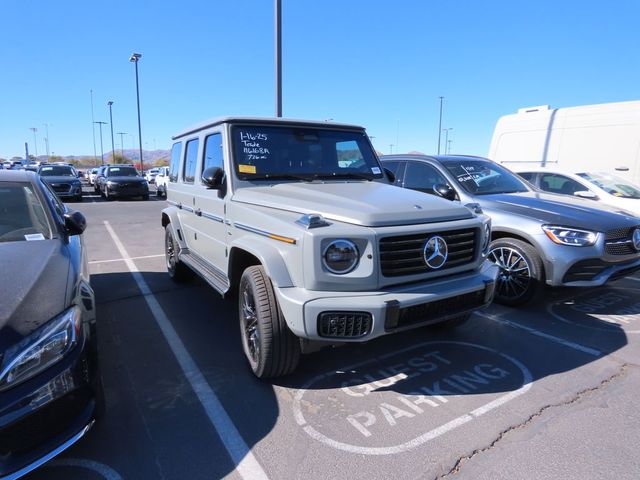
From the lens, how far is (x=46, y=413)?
200 centimetres

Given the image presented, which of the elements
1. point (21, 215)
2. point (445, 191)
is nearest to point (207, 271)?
point (21, 215)

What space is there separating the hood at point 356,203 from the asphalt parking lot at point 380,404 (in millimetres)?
1298

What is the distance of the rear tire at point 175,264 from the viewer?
5828mm

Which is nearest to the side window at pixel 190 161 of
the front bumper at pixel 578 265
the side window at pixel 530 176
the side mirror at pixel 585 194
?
the front bumper at pixel 578 265

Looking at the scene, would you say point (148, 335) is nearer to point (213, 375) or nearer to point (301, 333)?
point (213, 375)

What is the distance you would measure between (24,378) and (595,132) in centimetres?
1142

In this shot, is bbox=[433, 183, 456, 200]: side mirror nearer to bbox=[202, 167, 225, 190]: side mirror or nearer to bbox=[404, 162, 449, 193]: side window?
bbox=[404, 162, 449, 193]: side window

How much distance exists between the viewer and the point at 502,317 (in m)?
4.60

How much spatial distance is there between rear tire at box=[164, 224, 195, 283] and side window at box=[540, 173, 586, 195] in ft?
22.2

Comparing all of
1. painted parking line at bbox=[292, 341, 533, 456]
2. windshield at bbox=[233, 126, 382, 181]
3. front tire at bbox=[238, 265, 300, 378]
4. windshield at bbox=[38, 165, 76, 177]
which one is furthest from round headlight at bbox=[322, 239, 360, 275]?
windshield at bbox=[38, 165, 76, 177]

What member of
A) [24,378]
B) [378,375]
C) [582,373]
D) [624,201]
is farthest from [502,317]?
[624,201]

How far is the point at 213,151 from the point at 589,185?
7168mm

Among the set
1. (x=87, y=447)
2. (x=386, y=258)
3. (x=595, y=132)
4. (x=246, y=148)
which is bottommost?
(x=87, y=447)

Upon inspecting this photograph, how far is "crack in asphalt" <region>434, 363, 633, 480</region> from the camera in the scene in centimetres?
232
